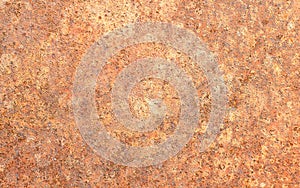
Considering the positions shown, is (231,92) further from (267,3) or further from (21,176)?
(21,176)

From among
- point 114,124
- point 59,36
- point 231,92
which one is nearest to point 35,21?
point 59,36

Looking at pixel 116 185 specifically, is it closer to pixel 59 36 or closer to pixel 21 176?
pixel 21 176

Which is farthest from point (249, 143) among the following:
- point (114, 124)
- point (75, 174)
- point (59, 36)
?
point (59, 36)

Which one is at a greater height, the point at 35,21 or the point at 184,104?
the point at 35,21

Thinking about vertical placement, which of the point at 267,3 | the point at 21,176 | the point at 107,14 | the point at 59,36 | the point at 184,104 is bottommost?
the point at 21,176

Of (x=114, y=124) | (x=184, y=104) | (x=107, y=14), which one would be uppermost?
(x=107, y=14)

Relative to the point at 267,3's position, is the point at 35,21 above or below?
below
